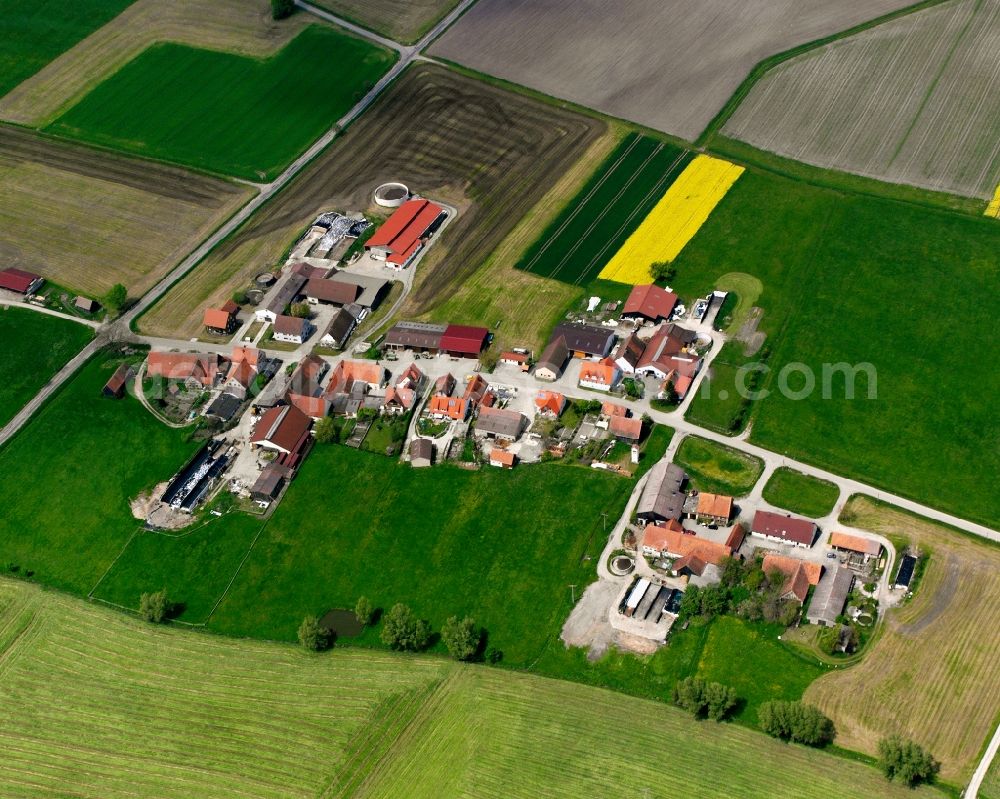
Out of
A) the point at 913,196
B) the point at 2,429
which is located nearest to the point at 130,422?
the point at 2,429

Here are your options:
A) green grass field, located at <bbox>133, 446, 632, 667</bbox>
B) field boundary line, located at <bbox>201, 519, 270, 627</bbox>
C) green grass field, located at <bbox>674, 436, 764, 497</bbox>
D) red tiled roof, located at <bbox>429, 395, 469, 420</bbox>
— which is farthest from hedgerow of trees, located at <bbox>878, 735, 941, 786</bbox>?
field boundary line, located at <bbox>201, 519, 270, 627</bbox>

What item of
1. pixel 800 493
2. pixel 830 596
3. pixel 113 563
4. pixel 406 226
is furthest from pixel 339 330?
pixel 830 596

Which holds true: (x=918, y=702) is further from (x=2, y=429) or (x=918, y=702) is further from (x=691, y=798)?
(x=2, y=429)

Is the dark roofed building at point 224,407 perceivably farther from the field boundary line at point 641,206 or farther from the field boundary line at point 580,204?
the field boundary line at point 641,206

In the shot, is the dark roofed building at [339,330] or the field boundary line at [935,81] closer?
the dark roofed building at [339,330]

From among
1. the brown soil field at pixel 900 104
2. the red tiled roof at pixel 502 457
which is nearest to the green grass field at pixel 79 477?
the red tiled roof at pixel 502 457

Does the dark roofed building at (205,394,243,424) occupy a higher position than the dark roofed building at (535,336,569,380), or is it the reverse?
the dark roofed building at (535,336,569,380)

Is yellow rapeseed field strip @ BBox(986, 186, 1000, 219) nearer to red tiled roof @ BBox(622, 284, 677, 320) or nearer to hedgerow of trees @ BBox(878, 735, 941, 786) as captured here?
red tiled roof @ BBox(622, 284, 677, 320)
